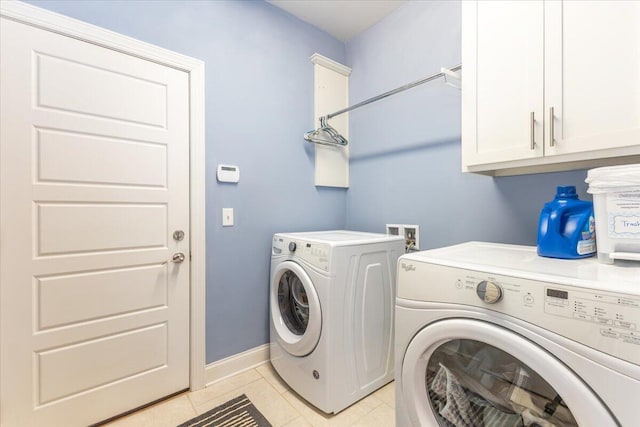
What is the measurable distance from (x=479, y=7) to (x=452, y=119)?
0.60 metres

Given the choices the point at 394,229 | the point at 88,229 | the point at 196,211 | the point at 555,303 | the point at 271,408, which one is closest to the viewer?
the point at 555,303

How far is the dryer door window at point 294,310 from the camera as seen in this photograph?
58.9 inches

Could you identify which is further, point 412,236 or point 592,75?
point 412,236

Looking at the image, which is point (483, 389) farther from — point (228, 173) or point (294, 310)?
point (228, 173)

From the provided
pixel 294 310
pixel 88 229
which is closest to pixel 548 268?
pixel 294 310

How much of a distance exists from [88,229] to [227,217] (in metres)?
0.69

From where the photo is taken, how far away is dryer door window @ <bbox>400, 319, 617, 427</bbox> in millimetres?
752

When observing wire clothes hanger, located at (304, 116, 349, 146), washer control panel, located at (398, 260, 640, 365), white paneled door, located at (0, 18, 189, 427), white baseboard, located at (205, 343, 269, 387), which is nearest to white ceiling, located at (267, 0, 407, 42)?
wire clothes hanger, located at (304, 116, 349, 146)

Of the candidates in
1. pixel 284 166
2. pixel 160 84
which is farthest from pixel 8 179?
pixel 284 166

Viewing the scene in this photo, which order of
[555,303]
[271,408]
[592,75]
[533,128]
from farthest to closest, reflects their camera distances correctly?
1. [271,408]
2. [533,128]
3. [592,75]
4. [555,303]

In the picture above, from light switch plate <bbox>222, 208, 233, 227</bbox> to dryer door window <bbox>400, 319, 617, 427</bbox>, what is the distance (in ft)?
4.25

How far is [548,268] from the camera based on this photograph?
860 millimetres

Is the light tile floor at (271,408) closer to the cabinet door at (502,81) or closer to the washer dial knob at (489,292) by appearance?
the washer dial knob at (489,292)

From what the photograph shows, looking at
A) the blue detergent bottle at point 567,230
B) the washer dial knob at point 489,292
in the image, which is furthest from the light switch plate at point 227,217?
the blue detergent bottle at point 567,230
